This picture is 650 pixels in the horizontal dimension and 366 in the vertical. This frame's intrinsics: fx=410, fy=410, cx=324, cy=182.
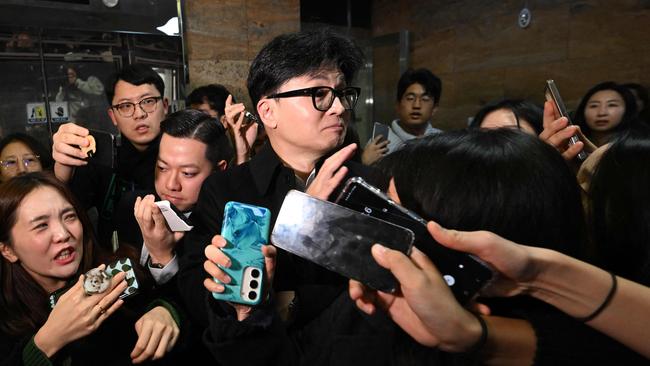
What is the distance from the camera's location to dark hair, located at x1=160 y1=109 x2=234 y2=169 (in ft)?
6.84

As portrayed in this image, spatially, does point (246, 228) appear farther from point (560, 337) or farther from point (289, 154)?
point (560, 337)

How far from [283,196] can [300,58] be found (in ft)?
1.70

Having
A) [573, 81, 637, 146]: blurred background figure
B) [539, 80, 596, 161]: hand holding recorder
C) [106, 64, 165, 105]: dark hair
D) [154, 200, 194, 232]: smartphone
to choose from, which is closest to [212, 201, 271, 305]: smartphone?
[154, 200, 194, 232]: smartphone

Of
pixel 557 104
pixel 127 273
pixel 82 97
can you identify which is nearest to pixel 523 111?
pixel 557 104

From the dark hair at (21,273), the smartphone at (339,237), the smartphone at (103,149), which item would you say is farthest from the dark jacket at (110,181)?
→ the smartphone at (339,237)

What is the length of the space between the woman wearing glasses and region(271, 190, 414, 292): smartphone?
2098 mm

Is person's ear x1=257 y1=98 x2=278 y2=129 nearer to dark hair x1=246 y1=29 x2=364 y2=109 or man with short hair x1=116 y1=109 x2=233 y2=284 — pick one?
dark hair x1=246 y1=29 x2=364 y2=109

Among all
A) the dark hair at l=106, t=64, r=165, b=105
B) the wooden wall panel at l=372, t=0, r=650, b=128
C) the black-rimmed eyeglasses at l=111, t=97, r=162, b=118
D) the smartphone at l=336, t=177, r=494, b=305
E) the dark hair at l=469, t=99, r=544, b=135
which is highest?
the wooden wall panel at l=372, t=0, r=650, b=128

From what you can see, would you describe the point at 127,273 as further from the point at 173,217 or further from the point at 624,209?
the point at 624,209

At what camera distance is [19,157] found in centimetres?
233

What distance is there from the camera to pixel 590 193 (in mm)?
1102

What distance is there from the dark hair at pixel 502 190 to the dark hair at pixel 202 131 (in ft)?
4.71

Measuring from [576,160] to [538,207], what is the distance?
1243 mm

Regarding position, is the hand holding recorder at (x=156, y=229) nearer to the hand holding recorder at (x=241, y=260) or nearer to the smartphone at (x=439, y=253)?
the hand holding recorder at (x=241, y=260)
